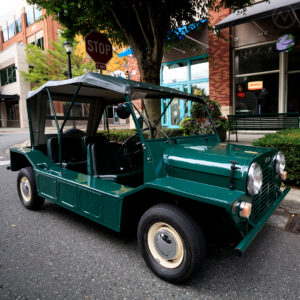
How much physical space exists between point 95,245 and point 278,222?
2.39m

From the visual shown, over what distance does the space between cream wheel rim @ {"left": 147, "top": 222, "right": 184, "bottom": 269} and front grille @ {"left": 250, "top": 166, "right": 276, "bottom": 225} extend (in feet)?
2.32

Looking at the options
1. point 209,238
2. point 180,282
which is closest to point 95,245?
point 180,282

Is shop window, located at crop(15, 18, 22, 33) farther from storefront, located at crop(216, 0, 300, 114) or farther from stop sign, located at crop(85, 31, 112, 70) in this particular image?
stop sign, located at crop(85, 31, 112, 70)

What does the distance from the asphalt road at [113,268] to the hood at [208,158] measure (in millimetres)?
946

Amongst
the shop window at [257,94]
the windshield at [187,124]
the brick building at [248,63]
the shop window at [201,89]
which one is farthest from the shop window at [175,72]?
the windshield at [187,124]

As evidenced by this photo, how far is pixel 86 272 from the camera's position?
7.31 feet

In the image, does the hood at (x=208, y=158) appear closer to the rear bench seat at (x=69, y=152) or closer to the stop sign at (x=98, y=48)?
the rear bench seat at (x=69, y=152)

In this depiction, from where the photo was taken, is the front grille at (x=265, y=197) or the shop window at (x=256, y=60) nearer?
the front grille at (x=265, y=197)

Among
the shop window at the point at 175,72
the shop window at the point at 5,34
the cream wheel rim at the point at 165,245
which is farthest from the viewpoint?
the shop window at the point at 5,34

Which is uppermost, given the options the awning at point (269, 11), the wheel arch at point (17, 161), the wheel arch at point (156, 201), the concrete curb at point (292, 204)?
the awning at point (269, 11)

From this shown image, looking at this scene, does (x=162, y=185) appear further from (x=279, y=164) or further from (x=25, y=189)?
(x=25, y=189)

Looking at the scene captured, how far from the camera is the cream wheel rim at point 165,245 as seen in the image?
6.82ft

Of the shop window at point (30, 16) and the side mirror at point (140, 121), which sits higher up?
the shop window at point (30, 16)

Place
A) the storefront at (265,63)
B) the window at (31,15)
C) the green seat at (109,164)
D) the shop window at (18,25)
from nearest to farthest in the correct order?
1. the green seat at (109,164)
2. the storefront at (265,63)
3. the window at (31,15)
4. the shop window at (18,25)
